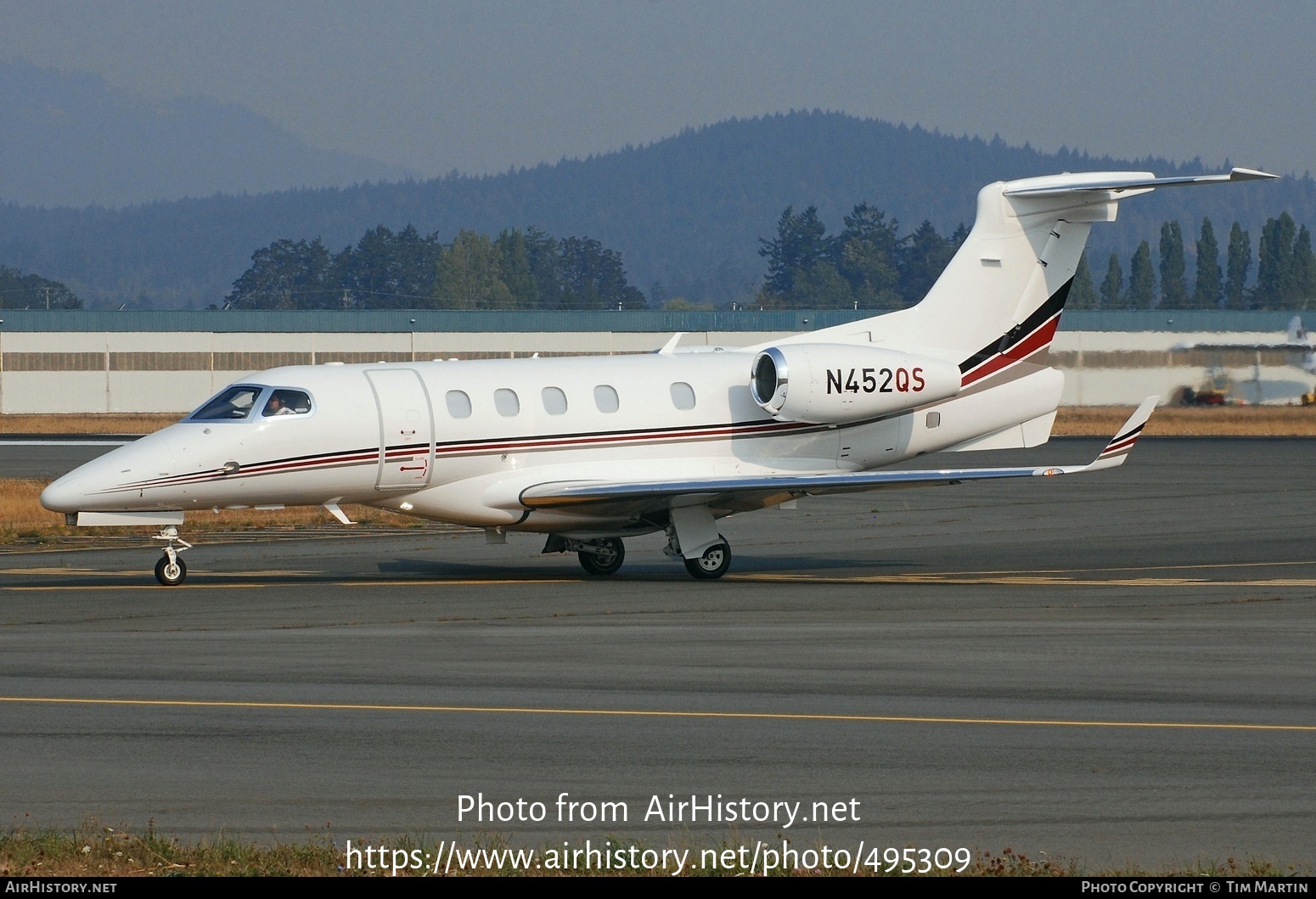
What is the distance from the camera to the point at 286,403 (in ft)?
70.4

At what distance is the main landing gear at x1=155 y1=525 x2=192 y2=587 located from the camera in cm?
2158

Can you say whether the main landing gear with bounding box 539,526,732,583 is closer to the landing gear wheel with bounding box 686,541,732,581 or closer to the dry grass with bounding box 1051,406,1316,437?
the landing gear wheel with bounding box 686,541,732,581

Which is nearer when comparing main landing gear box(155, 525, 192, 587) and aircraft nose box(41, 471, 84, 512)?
aircraft nose box(41, 471, 84, 512)

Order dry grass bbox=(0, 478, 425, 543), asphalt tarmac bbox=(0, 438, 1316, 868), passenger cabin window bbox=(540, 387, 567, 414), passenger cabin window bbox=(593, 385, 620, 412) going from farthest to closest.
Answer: dry grass bbox=(0, 478, 425, 543) < passenger cabin window bbox=(593, 385, 620, 412) < passenger cabin window bbox=(540, 387, 567, 414) < asphalt tarmac bbox=(0, 438, 1316, 868)

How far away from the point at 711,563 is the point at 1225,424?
4806cm

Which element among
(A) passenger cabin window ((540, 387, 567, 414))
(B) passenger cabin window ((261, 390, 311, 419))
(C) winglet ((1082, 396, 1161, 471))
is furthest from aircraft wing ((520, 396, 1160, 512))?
(B) passenger cabin window ((261, 390, 311, 419))

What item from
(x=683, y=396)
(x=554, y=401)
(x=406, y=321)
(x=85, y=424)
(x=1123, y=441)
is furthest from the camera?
(x=406, y=321)

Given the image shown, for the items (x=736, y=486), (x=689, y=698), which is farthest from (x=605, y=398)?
(x=689, y=698)

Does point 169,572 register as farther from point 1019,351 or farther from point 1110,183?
point 1110,183

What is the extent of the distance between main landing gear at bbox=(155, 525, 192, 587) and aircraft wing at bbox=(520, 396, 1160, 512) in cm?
465

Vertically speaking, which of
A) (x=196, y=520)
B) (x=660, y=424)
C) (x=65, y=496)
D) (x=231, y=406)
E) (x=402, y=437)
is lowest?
(x=196, y=520)

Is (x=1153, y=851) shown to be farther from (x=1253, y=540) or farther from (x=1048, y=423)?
(x=1253, y=540)

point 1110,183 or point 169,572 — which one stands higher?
point 1110,183

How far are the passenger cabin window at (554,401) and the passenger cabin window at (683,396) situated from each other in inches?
64.3
